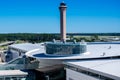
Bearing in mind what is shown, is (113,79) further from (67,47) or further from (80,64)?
(67,47)

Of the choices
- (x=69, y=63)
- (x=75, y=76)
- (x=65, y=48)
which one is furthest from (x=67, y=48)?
(x=75, y=76)

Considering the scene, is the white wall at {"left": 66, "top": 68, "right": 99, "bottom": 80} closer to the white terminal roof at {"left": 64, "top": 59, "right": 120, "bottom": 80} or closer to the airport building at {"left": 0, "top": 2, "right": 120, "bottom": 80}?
the airport building at {"left": 0, "top": 2, "right": 120, "bottom": 80}

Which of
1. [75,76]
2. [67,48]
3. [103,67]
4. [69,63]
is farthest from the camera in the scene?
[67,48]

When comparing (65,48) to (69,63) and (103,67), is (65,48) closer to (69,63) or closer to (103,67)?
(69,63)

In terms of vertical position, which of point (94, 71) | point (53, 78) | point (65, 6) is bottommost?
point (53, 78)

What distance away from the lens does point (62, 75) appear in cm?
4366

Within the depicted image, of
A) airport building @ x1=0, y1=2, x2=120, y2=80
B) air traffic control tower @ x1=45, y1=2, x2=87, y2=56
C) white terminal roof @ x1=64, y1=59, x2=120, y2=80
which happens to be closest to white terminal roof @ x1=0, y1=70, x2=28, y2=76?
airport building @ x1=0, y1=2, x2=120, y2=80

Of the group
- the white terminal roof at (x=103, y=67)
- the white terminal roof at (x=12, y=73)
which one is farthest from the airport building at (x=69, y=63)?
the white terminal roof at (x=12, y=73)

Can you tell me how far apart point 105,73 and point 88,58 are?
10833mm

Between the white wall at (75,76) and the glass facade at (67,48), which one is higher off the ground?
the glass facade at (67,48)

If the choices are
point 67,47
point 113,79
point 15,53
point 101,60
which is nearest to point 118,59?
point 101,60

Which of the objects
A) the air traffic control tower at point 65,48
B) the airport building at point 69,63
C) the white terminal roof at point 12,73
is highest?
the air traffic control tower at point 65,48

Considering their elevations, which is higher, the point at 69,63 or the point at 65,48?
the point at 65,48

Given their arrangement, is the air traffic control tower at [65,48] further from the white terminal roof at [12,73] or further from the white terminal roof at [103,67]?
the white terminal roof at [12,73]
